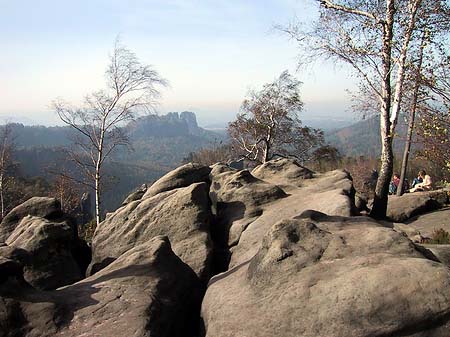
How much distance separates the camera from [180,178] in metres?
17.8

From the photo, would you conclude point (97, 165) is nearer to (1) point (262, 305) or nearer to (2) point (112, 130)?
(2) point (112, 130)

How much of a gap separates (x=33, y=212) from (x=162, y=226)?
724cm

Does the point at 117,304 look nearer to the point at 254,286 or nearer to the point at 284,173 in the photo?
the point at 254,286

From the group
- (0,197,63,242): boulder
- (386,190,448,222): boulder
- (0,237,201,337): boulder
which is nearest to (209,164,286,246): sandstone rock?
(0,237,201,337): boulder

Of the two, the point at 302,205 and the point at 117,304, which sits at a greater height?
the point at 302,205

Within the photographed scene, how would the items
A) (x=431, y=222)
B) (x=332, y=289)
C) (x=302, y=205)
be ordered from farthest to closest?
(x=431, y=222)
(x=302, y=205)
(x=332, y=289)

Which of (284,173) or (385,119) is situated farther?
(284,173)

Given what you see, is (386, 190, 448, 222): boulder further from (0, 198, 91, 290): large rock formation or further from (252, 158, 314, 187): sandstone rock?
(0, 198, 91, 290): large rock formation

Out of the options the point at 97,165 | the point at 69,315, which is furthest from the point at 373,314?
the point at 97,165

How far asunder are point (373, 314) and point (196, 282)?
4692mm

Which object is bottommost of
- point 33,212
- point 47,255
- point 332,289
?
point 47,255

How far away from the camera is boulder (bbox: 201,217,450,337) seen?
5.81 meters

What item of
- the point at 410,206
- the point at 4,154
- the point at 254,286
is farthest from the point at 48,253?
the point at 4,154

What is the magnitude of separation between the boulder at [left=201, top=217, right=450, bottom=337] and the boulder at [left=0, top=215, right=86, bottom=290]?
233 inches
